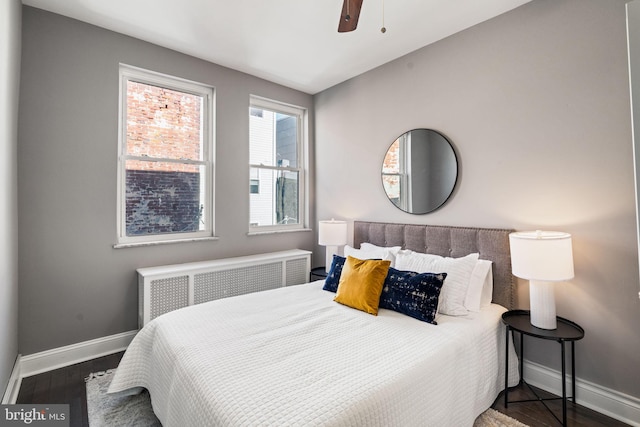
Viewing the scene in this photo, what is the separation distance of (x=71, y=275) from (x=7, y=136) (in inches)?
45.9

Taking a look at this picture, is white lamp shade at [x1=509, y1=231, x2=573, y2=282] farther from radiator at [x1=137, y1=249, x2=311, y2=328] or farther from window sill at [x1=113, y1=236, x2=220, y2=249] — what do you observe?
window sill at [x1=113, y1=236, x2=220, y2=249]

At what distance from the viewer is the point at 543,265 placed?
6.08 ft

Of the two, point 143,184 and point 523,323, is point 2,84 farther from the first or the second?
point 523,323

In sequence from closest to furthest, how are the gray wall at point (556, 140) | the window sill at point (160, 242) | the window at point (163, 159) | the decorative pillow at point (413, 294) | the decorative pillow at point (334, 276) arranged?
1. the gray wall at point (556, 140)
2. the decorative pillow at point (413, 294)
3. the decorative pillow at point (334, 276)
4. the window sill at point (160, 242)
5. the window at point (163, 159)

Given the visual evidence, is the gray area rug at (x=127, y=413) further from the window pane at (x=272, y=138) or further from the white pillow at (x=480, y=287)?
the window pane at (x=272, y=138)

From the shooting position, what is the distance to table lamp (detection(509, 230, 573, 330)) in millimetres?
1845

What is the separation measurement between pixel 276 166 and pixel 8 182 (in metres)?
2.49

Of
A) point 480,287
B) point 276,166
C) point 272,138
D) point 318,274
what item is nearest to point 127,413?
point 318,274

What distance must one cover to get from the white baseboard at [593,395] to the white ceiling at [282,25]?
2.72 m

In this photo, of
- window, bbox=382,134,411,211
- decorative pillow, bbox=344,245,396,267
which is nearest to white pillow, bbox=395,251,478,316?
decorative pillow, bbox=344,245,396,267

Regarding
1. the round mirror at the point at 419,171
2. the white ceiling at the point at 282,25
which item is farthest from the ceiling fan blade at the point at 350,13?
the round mirror at the point at 419,171

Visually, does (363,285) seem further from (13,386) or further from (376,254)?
(13,386)

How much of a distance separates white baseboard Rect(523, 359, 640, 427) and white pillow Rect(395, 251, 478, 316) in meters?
0.75

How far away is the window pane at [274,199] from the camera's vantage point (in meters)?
3.77
